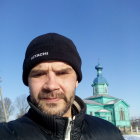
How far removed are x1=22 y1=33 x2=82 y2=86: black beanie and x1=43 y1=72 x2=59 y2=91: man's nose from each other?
0.12 m

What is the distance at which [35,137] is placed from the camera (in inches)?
57.9

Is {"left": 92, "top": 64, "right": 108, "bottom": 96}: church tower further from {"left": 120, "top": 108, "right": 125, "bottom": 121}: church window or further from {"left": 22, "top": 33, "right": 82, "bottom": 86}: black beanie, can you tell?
{"left": 22, "top": 33, "right": 82, "bottom": 86}: black beanie

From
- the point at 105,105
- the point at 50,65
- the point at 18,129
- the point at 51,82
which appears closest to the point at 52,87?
the point at 51,82

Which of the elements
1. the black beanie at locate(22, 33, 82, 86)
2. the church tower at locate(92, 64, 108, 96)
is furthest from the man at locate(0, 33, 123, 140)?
the church tower at locate(92, 64, 108, 96)

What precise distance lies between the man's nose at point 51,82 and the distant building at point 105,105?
127 feet

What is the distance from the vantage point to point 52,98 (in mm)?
1553

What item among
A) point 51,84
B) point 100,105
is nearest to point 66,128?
point 51,84

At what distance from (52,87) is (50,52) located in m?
0.29

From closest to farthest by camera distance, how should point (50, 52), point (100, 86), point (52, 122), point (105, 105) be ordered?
point (52, 122) < point (50, 52) < point (105, 105) < point (100, 86)

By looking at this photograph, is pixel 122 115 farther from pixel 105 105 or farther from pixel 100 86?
pixel 100 86

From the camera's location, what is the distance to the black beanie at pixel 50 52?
1678 mm

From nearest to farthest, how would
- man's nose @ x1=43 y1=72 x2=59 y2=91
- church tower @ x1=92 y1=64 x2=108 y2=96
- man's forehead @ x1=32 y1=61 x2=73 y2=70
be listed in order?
man's nose @ x1=43 y1=72 x2=59 y2=91
man's forehead @ x1=32 y1=61 x2=73 y2=70
church tower @ x1=92 y1=64 x2=108 y2=96

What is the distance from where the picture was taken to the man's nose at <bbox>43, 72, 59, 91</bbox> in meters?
1.55

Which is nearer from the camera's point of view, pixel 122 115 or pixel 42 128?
pixel 42 128
